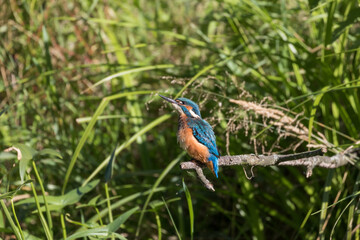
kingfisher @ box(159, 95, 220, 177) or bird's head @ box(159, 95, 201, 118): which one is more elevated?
bird's head @ box(159, 95, 201, 118)

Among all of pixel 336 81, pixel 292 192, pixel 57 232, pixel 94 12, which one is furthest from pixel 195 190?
pixel 94 12

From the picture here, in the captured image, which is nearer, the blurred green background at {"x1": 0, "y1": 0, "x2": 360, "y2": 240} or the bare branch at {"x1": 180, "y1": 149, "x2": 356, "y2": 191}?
the bare branch at {"x1": 180, "y1": 149, "x2": 356, "y2": 191}

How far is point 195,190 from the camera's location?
2.89m

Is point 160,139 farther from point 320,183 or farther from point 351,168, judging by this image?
point 351,168

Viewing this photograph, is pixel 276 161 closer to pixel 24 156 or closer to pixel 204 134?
pixel 204 134

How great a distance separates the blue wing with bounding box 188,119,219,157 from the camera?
180 cm

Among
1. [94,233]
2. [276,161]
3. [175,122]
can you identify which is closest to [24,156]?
[94,233]

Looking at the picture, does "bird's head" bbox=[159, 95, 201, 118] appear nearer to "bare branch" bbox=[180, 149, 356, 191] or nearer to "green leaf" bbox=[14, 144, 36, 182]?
"bare branch" bbox=[180, 149, 356, 191]

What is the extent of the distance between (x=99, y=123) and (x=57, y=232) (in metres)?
0.77

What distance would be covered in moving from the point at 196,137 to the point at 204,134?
0.12 ft

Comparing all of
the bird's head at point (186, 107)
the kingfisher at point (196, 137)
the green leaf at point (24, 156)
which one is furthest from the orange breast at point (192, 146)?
the green leaf at point (24, 156)

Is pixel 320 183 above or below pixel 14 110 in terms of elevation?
below

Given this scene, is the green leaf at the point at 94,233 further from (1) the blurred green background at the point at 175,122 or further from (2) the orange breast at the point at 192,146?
(2) the orange breast at the point at 192,146

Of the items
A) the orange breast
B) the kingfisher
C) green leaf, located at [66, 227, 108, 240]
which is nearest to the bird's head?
the kingfisher
